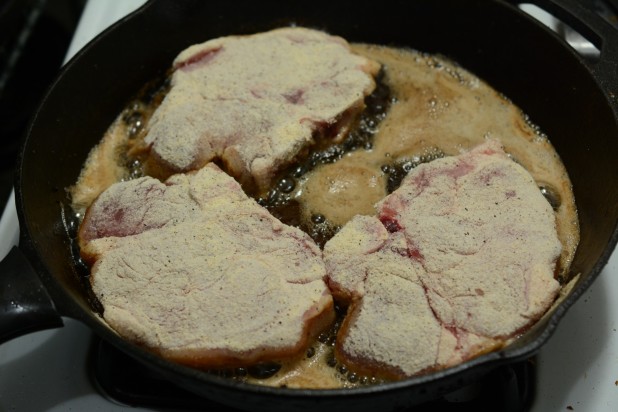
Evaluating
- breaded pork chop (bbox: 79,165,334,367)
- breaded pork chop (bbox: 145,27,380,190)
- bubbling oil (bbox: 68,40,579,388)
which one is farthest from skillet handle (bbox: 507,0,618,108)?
breaded pork chop (bbox: 79,165,334,367)

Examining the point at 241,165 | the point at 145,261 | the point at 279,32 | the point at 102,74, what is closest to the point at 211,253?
the point at 145,261

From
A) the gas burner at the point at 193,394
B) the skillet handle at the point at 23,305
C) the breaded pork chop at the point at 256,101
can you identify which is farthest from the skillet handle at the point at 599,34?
the skillet handle at the point at 23,305

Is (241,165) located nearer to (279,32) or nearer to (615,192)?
(279,32)

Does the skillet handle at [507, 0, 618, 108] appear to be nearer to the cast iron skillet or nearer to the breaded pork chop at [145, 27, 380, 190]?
the cast iron skillet

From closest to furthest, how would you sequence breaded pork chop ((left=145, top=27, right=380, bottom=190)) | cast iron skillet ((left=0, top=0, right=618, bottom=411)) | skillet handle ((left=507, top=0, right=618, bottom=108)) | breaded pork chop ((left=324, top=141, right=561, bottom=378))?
1. cast iron skillet ((left=0, top=0, right=618, bottom=411))
2. breaded pork chop ((left=324, top=141, right=561, bottom=378))
3. skillet handle ((left=507, top=0, right=618, bottom=108))
4. breaded pork chop ((left=145, top=27, right=380, bottom=190))

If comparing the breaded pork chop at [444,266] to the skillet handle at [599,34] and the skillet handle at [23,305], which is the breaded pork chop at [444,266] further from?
the skillet handle at [23,305]

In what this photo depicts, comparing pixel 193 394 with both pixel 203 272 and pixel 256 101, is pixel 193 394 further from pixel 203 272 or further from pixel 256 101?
pixel 256 101
